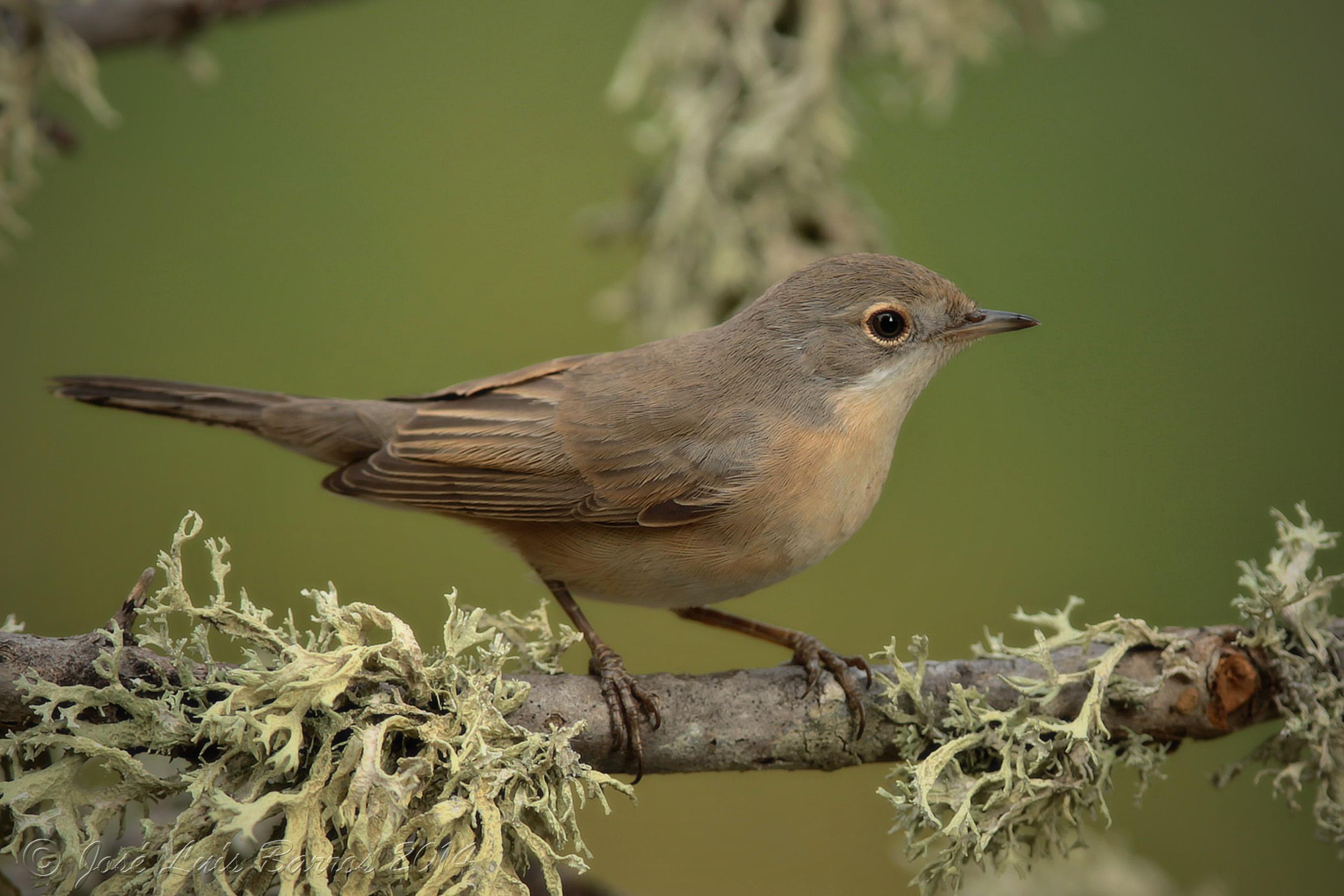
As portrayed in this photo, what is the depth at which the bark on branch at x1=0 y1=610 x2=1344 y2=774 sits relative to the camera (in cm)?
254

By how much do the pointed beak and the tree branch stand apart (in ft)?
7.62

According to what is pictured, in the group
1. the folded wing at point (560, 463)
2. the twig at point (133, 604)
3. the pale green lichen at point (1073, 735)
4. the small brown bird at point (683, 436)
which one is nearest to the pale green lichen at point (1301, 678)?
the pale green lichen at point (1073, 735)

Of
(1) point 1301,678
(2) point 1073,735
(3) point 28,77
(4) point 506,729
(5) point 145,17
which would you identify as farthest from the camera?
(5) point 145,17

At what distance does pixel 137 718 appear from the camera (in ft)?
6.66

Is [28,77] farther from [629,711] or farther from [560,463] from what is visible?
[629,711]

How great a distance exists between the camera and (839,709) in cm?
259

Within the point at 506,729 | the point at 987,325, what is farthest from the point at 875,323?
the point at 506,729

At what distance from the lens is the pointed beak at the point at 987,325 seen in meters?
3.26

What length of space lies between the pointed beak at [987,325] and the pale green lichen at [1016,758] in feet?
3.26

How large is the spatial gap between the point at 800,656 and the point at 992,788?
59 cm

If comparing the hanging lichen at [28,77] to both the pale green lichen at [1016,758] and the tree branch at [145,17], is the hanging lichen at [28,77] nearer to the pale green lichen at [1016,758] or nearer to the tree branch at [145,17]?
the tree branch at [145,17]

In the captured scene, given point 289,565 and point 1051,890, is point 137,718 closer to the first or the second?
point 1051,890

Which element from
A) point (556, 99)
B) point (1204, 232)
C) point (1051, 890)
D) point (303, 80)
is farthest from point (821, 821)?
point (303, 80)

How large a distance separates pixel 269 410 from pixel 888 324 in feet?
6.27
